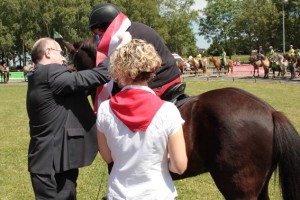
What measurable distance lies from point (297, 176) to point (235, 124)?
699mm

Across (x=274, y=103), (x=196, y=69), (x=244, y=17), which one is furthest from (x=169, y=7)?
(x=274, y=103)

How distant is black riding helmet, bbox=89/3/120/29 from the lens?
3.93 metres

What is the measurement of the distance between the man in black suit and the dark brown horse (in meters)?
1.01

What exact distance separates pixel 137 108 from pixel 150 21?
5644cm

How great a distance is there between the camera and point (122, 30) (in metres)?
3.72

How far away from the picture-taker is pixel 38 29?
56375mm

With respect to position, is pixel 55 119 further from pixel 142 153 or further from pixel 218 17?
Answer: pixel 218 17

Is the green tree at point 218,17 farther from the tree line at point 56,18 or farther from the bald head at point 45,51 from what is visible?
the bald head at point 45,51

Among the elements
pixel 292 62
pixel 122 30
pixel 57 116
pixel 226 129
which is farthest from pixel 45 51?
pixel 292 62

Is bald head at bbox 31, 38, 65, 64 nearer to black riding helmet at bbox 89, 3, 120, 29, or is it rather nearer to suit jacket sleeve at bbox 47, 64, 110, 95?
suit jacket sleeve at bbox 47, 64, 110, 95

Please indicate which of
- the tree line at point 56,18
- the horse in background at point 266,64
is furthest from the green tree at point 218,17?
the horse in background at point 266,64

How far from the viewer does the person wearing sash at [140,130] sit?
7.38 feet

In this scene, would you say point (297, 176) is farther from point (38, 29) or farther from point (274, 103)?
point (38, 29)

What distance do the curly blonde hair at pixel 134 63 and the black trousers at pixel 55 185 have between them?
1378mm
